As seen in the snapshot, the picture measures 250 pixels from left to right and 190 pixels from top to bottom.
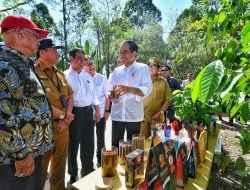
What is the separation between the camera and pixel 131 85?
334 cm

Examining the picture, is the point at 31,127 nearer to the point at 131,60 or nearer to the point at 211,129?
the point at 131,60

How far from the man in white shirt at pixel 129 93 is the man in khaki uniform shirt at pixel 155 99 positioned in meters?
0.65

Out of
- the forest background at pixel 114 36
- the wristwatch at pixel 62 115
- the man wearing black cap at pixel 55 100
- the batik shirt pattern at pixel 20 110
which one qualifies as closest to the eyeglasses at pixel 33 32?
the batik shirt pattern at pixel 20 110

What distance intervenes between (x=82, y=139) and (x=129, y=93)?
1.11m

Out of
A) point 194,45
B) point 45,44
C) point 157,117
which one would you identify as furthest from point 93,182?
point 194,45

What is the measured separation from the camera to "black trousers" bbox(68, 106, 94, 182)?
3746mm

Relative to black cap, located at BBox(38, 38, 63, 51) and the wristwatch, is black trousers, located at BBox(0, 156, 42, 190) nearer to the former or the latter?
the wristwatch

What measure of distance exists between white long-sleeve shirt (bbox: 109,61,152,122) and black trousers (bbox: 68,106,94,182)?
1.84ft

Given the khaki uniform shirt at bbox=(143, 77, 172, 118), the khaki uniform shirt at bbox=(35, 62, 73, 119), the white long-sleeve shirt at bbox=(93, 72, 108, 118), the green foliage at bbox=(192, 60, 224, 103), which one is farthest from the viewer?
the white long-sleeve shirt at bbox=(93, 72, 108, 118)

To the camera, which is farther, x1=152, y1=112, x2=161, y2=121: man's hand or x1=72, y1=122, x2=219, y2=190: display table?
x1=152, y1=112, x2=161, y2=121: man's hand

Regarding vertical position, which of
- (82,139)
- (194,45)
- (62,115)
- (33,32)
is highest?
(194,45)

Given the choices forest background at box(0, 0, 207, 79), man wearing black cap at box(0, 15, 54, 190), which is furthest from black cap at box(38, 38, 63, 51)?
forest background at box(0, 0, 207, 79)

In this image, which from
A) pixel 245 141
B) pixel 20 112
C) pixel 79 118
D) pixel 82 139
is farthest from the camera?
pixel 82 139

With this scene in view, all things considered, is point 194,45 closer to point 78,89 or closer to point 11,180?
point 78,89
